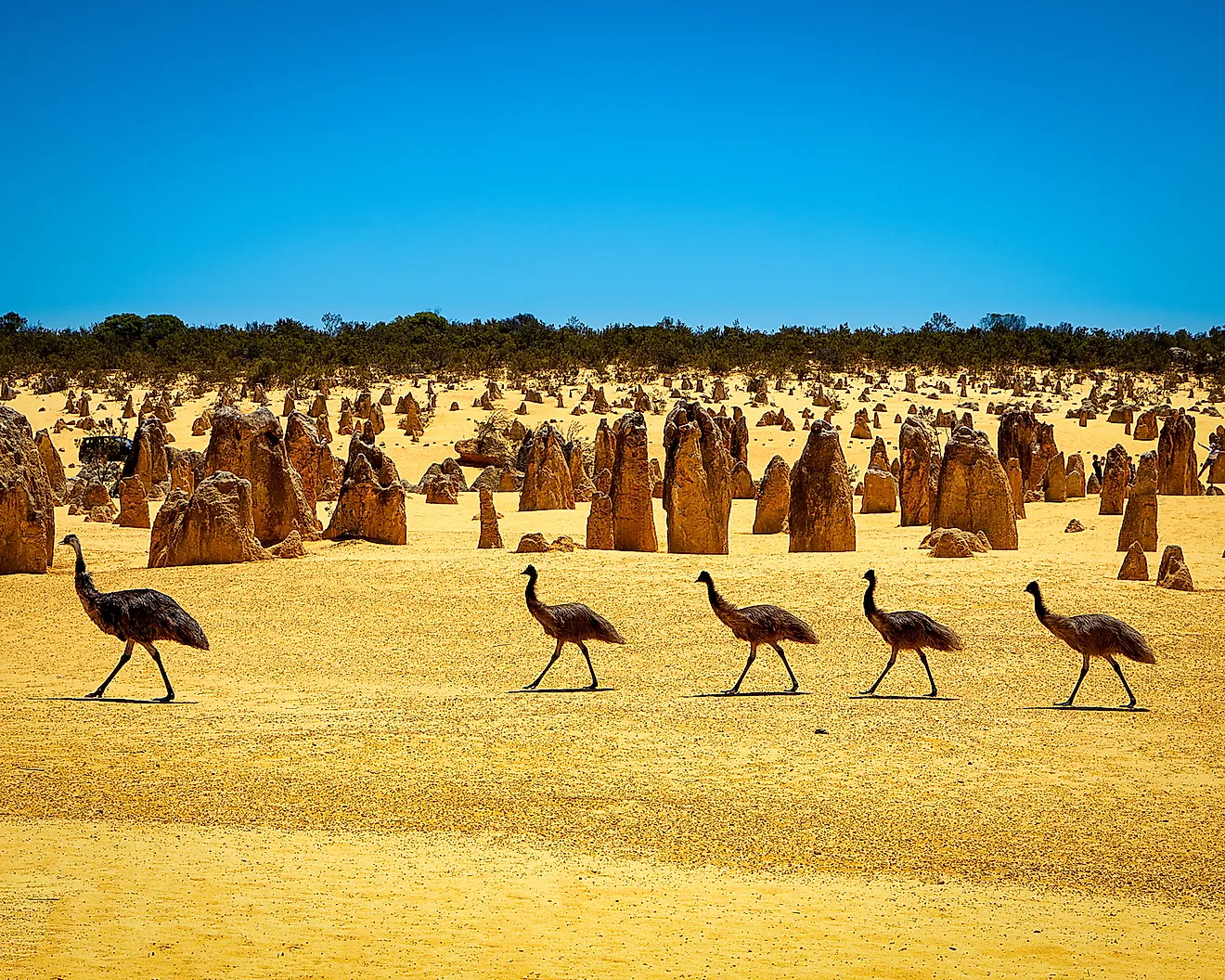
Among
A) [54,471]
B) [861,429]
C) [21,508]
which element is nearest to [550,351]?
[861,429]

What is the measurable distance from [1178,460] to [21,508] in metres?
25.8

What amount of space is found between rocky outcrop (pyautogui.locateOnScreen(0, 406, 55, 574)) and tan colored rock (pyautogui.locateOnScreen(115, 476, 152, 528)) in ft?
26.0

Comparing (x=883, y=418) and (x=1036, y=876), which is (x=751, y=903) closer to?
(x=1036, y=876)

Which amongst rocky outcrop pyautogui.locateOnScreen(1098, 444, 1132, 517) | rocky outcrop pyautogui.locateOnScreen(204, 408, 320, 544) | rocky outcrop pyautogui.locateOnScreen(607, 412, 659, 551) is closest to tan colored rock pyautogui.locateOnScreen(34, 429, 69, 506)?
rocky outcrop pyautogui.locateOnScreen(204, 408, 320, 544)

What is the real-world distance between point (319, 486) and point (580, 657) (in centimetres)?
1900

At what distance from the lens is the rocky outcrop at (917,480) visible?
2705 centimetres

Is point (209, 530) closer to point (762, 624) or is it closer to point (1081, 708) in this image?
point (762, 624)

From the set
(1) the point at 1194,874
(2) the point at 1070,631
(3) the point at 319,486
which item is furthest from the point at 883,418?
(1) the point at 1194,874

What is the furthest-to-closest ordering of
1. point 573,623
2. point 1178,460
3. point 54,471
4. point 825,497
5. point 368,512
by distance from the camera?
point 54,471
point 1178,460
point 368,512
point 825,497
point 573,623

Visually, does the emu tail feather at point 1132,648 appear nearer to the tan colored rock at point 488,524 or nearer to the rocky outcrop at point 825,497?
the rocky outcrop at point 825,497

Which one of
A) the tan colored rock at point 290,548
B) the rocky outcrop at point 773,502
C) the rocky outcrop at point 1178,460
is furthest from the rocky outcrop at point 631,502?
the rocky outcrop at point 1178,460

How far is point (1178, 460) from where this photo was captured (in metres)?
30.7

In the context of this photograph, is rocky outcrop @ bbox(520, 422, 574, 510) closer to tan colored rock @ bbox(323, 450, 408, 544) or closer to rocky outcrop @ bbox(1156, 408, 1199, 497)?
tan colored rock @ bbox(323, 450, 408, 544)

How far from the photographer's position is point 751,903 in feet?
23.7
